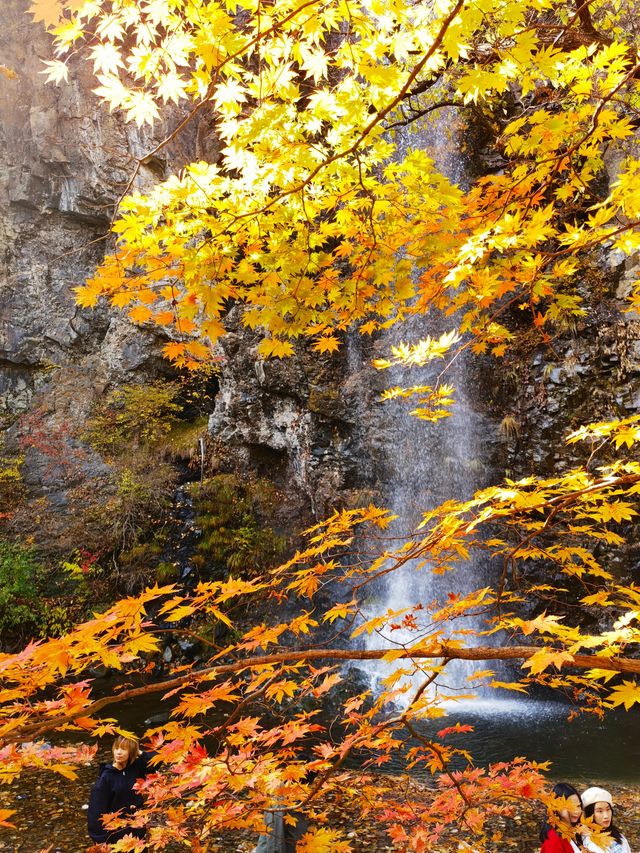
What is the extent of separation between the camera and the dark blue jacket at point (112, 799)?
3074mm

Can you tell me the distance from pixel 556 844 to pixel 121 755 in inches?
101

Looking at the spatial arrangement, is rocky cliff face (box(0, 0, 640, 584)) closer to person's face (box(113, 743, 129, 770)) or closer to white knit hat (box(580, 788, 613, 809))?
white knit hat (box(580, 788, 613, 809))

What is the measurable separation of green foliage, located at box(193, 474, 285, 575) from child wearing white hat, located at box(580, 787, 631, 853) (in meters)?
6.97

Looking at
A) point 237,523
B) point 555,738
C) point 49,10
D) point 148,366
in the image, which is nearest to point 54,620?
point 237,523

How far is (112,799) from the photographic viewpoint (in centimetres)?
313

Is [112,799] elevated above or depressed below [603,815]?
above

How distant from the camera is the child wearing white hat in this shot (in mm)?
2762

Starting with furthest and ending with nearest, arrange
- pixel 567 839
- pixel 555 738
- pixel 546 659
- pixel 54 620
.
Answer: pixel 54 620 → pixel 555 738 → pixel 567 839 → pixel 546 659

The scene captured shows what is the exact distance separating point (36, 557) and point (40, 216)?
8333 millimetres

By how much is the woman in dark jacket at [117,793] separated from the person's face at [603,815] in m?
2.66

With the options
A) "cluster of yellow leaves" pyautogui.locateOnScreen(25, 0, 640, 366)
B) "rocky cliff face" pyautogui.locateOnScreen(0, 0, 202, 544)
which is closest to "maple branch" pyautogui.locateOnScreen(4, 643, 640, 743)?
"cluster of yellow leaves" pyautogui.locateOnScreen(25, 0, 640, 366)

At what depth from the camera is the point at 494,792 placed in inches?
135

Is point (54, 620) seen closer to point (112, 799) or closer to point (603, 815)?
point (112, 799)

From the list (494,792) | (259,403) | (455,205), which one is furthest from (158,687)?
(259,403)
